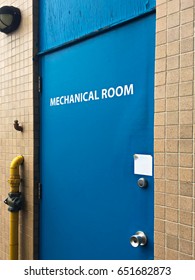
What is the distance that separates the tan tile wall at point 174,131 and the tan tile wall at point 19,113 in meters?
1.56

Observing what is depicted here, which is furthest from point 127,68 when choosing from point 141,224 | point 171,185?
point 141,224

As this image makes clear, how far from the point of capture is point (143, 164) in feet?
6.40

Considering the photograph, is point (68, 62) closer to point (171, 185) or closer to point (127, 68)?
point (127, 68)

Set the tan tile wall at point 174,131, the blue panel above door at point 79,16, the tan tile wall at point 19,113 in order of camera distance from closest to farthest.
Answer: the tan tile wall at point 174,131
the blue panel above door at point 79,16
the tan tile wall at point 19,113

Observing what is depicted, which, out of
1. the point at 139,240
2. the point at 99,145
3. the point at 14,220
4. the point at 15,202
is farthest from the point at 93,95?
the point at 14,220

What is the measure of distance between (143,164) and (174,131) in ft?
1.16

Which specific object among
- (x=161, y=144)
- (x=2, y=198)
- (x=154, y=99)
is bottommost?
(x=2, y=198)

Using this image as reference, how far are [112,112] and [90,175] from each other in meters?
0.54

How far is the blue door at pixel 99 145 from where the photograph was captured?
77.2 inches

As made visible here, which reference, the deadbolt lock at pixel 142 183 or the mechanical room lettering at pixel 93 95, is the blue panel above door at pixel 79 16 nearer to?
the mechanical room lettering at pixel 93 95

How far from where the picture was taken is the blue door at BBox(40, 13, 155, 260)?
196 cm

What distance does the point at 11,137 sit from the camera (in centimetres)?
332

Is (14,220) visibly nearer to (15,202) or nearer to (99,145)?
(15,202)

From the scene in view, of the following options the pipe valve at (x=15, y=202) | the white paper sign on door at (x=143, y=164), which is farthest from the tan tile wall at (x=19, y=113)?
the white paper sign on door at (x=143, y=164)
